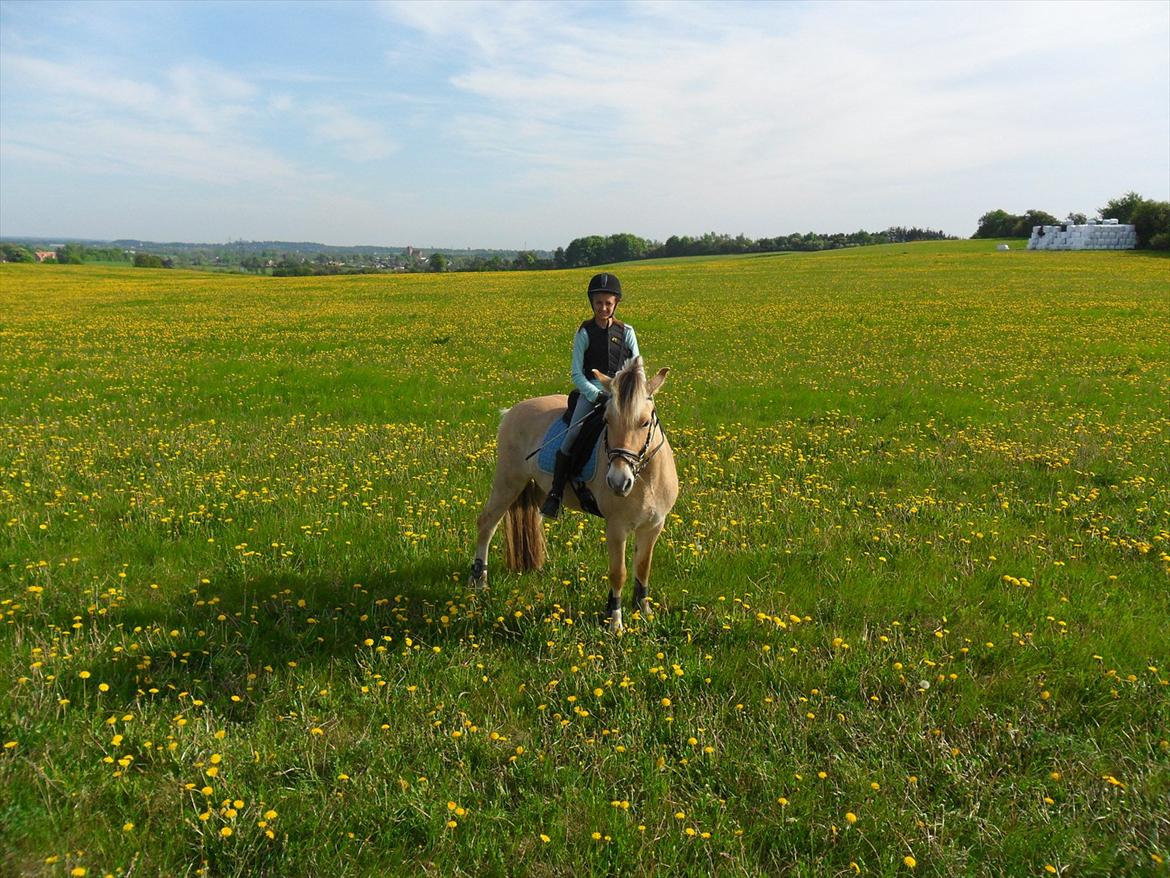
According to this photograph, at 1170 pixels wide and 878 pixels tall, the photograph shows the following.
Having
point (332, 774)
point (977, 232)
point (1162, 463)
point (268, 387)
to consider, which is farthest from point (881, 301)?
point (977, 232)

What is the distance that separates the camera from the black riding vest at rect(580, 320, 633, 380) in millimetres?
6504

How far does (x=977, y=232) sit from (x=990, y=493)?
161 m

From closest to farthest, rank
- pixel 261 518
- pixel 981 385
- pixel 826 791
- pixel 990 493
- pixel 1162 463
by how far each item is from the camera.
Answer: pixel 826 791 → pixel 261 518 → pixel 990 493 → pixel 1162 463 → pixel 981 385

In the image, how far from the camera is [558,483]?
21.5 ft

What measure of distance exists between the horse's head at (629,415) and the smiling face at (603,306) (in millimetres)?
1038

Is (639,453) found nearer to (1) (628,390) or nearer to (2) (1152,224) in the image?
(1) (628,390)

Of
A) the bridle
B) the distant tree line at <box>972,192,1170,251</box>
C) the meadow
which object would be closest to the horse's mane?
the bridle

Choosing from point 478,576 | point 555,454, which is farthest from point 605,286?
point 478,576

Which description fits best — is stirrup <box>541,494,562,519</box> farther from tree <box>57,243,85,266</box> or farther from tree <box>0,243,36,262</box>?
tree <box>57,243,85,266</box>

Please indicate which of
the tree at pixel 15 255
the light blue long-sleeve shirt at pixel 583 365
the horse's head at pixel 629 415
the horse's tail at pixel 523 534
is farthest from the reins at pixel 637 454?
the tree at pixel 15 255

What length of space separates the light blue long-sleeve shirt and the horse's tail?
1570 mm

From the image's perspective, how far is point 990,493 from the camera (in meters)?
9.49

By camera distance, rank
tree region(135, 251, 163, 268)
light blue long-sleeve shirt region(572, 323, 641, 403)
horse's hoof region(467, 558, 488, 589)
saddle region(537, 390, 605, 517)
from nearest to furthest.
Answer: light blue long-sleeve shirt region(572, 323, 641, 403)
saddle region(537, 390, 605, 517)
horse's hoof region(467, 558, 488, 589)
tree region(135, 251, 163, 268)

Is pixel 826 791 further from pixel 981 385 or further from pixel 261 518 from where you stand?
pixel 981 385
